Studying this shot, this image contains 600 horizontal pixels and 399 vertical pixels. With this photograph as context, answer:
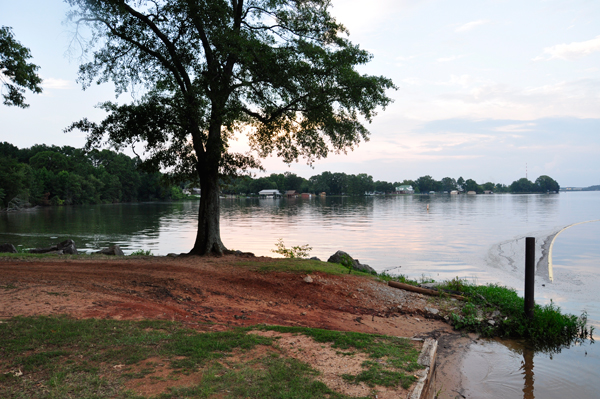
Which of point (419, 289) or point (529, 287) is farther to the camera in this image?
point (419, 289)

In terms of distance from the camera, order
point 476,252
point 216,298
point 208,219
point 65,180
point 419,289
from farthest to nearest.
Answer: point 65,180 → point 476,252 → point 208,219 → point 419,289 → point 216,298

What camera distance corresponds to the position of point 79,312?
25.0 ft

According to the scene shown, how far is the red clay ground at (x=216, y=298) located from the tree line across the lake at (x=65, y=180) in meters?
55.9

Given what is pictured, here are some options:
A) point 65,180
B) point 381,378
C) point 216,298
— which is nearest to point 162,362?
point 381,378

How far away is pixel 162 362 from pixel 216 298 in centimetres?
477

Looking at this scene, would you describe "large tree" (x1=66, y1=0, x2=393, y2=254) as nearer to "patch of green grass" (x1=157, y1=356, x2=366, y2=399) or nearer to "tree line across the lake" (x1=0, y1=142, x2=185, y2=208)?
"patch of green grass" (x1=157, y1=356, x2=366, y2=399)

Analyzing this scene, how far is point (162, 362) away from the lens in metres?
5.55

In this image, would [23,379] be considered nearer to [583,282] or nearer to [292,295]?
[292,295]

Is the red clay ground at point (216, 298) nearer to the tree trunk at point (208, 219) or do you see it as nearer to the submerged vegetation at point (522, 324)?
the submerged vegetation at point (522, 324)

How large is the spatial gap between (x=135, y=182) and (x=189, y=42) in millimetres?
125025

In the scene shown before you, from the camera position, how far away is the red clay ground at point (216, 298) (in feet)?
26.5

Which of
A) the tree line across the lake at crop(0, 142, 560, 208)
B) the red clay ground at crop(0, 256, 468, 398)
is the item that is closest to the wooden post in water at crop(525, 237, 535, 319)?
the red clay ground at crop(0, 256, 468, 398)

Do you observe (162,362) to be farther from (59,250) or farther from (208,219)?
(59,250)

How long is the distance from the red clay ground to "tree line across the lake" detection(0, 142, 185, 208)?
183 ft
